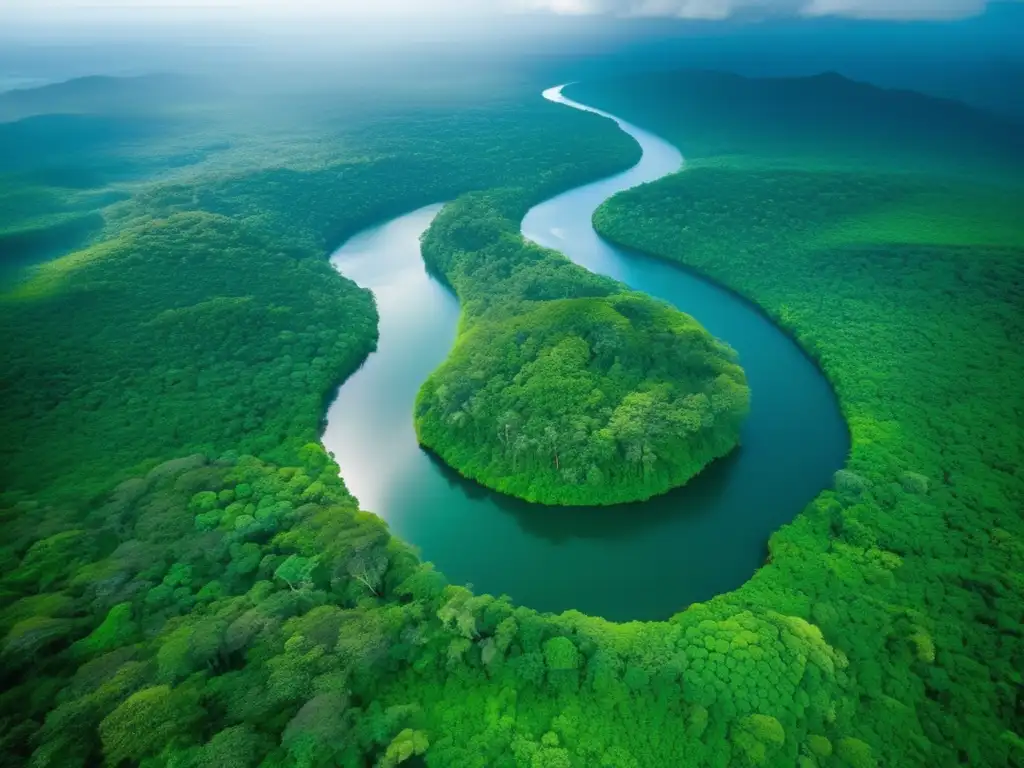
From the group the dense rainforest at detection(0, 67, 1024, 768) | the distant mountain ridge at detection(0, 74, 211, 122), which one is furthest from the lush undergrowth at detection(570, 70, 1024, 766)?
→ the distant mountain ridge at detection(0, 74, 211, 122)

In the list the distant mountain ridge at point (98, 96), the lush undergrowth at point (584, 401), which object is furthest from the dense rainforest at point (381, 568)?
the distant mountain ridge at point (98, 96)

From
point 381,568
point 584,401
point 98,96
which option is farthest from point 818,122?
point 98,96

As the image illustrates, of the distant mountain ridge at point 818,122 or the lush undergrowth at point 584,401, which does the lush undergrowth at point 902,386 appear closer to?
the distant mountain ridge at point 818,122

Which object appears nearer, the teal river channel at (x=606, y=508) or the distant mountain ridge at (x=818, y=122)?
the teal river channel at (x=606, y=508)

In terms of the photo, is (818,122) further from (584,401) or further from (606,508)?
(606,508)

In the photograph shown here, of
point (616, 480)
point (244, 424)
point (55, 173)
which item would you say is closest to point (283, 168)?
point (55, 173)

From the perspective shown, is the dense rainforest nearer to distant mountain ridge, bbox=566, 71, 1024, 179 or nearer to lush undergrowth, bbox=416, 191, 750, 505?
lush undergrowth, bbox=416, 191, 750, 505

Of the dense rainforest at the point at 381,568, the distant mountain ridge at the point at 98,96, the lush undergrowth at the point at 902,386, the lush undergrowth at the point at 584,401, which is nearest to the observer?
the dense rainforest at the point at 381,568
